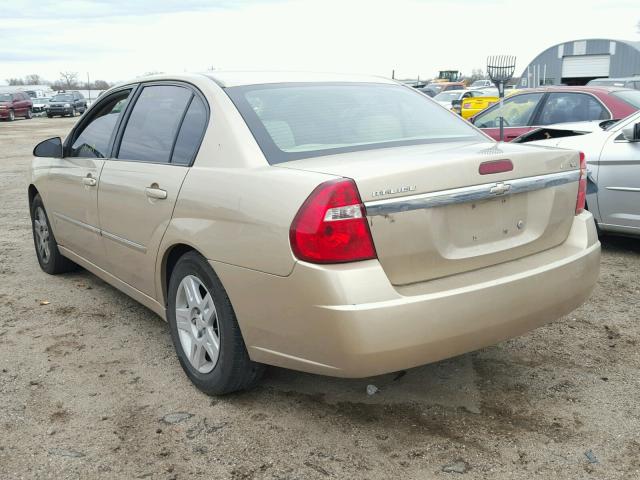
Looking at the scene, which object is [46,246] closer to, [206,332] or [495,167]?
[206,332]

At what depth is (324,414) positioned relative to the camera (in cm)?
327

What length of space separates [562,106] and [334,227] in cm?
645

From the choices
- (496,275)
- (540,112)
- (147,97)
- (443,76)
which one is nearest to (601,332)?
(496,275)

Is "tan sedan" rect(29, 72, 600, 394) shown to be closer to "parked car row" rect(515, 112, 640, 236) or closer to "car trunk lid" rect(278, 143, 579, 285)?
"car trunk lid" rect(278, 143, 579, 285)

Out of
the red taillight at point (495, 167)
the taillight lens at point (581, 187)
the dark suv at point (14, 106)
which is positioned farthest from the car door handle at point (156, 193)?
the dark suv at point (14, 106)

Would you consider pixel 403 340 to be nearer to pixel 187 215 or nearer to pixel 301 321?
pixel 301 321

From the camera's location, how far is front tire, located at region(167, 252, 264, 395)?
10.5ft

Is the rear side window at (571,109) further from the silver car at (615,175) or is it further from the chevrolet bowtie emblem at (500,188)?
the chevrolet bowtie emblem at (500,188)

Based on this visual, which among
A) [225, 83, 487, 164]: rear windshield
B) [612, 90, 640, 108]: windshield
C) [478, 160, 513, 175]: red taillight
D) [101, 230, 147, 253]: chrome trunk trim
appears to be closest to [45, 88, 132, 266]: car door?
[101, 230, 147, 253]: chrome trunk trim

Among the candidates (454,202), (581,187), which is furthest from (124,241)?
(581,187)

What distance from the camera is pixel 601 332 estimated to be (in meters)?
4.25

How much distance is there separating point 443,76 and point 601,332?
6804cm

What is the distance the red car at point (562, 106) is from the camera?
7.84 metres

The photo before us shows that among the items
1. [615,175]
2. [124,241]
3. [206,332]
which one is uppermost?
[124,241]
